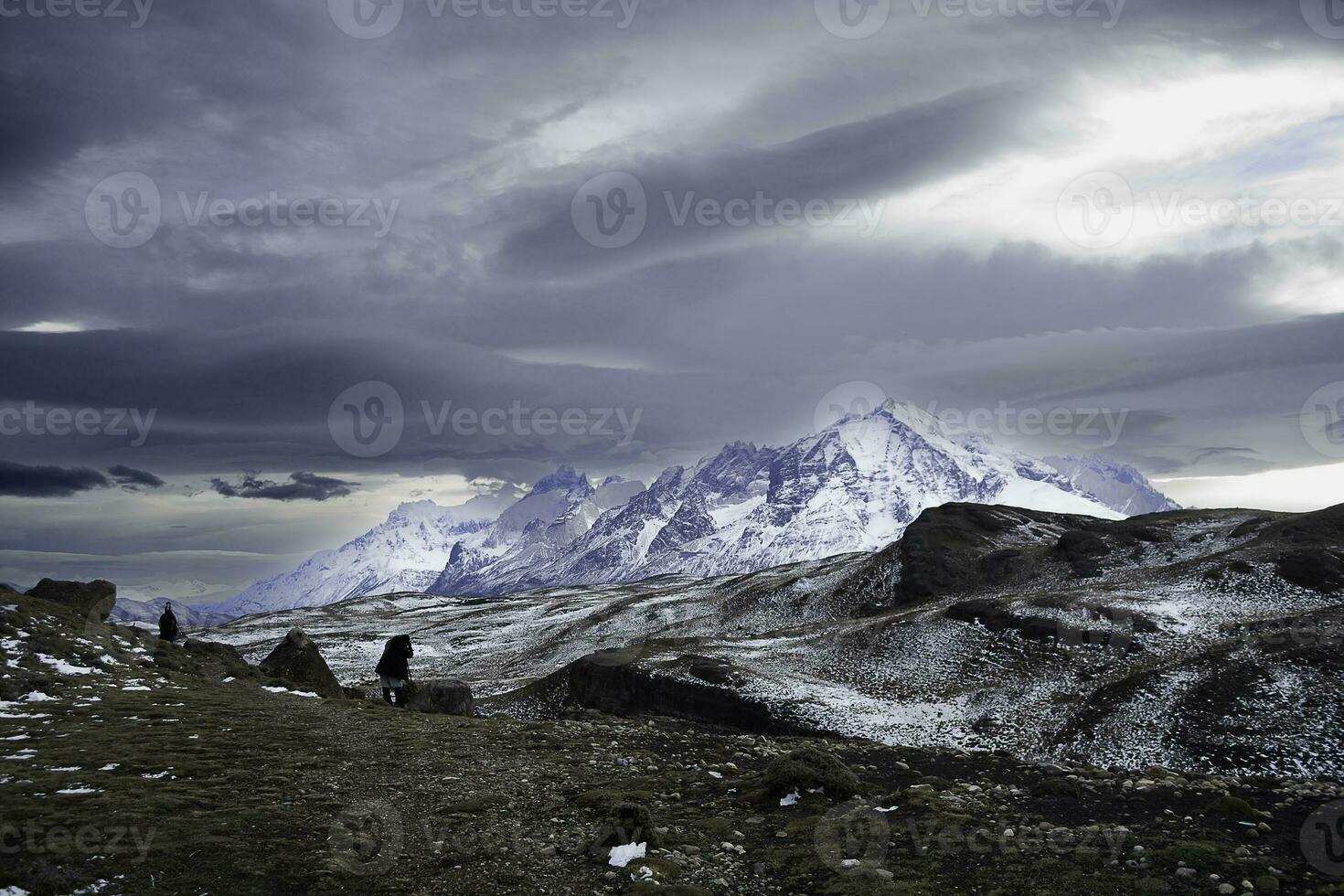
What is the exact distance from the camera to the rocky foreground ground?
13.3 metres

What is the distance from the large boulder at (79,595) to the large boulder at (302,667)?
44.6 feet

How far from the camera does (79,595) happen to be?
46125 mm

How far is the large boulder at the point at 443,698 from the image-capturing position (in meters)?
36.1

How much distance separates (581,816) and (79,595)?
44.8m

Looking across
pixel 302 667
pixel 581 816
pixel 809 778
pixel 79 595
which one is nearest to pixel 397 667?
pixel 302 667

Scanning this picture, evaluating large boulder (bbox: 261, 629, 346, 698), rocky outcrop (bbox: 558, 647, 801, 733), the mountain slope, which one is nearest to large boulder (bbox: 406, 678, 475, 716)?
large boulder (bbox: 261, 629, 346, 698)

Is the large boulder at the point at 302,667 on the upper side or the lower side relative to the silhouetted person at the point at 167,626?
lower

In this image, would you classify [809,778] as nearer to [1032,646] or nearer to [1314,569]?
[1032,646]

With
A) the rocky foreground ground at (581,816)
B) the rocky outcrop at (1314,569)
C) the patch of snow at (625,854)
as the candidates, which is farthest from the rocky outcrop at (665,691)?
the rocky outcrop at (1314,569)

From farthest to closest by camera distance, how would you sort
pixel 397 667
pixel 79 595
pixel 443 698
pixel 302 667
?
pixel 79 595, pixel 302 667, pixel 443 698, pixel 397 667

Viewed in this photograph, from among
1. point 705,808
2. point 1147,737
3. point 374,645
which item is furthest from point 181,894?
point 374,645

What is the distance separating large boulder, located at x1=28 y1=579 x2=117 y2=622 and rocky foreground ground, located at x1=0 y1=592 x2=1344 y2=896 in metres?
23.3

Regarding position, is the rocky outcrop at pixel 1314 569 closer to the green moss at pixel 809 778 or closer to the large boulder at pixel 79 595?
the green moss at pixel 809 778

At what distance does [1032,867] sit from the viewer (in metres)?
14.0
